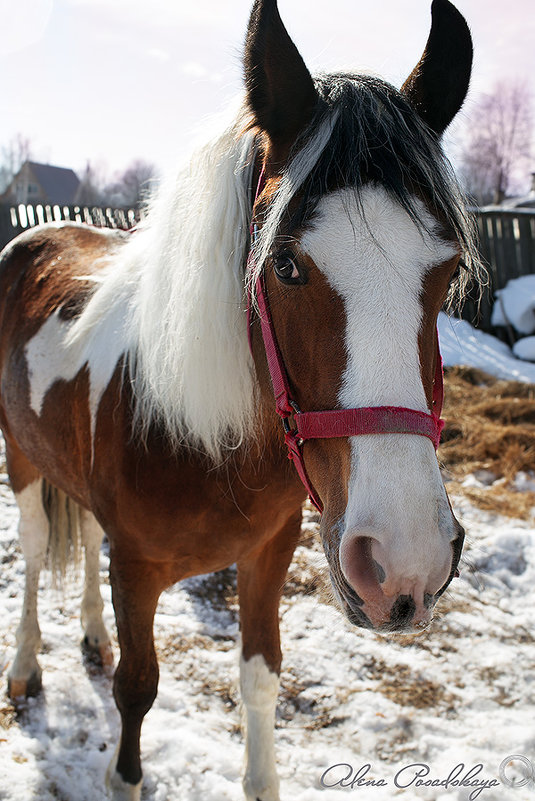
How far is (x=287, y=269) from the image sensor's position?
1.25 meters

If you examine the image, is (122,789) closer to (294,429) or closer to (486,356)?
(294,429)

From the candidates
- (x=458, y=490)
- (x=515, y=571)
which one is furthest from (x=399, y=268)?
(x=458, y=490)

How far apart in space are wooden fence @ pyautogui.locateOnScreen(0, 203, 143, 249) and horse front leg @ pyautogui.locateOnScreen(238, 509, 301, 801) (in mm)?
8770

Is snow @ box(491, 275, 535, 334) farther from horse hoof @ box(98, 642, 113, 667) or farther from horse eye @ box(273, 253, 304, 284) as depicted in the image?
horse eye @ box(273, 253, 304, 284)

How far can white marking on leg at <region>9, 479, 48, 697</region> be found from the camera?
104 inches

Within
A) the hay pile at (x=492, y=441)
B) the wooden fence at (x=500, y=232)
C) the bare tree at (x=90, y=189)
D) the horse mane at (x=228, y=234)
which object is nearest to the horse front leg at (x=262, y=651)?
the horse mane at (x=228, y=234)

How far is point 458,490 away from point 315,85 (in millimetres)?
3660

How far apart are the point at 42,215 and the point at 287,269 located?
10.5 metres

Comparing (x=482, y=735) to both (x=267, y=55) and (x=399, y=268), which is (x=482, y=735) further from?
(x=267, y=55)

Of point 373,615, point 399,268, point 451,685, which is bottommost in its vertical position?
point 451,685

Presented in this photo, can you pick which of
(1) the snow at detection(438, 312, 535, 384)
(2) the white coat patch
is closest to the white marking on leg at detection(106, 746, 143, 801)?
(2) the white coat patch

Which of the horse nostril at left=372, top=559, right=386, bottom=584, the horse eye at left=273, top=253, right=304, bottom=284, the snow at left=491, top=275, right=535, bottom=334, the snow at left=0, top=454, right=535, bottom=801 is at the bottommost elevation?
the snow at left=0, top=454, right=535, bottom=801

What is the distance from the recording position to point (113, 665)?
2.86 m

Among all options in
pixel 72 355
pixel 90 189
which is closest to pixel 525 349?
pixel 72 355
